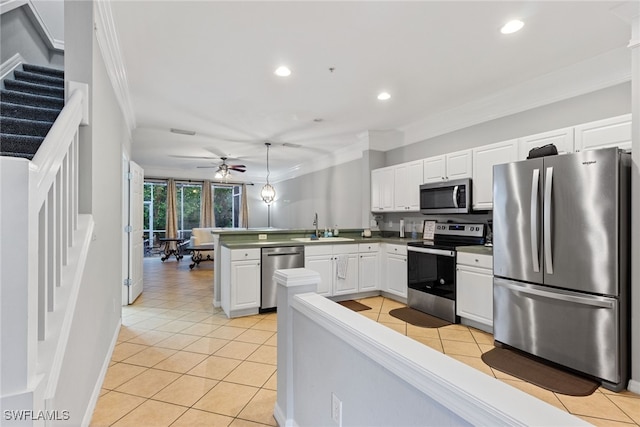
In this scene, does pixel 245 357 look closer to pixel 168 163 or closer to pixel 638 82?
pixel 638 82

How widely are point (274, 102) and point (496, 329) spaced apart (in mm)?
3528

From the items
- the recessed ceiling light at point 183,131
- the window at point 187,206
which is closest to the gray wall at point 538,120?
the recessed ceiling light at point 183,131

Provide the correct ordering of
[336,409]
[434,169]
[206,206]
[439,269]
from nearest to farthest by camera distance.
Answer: [336,409] → [439,269] → [434,169] → [206,206]

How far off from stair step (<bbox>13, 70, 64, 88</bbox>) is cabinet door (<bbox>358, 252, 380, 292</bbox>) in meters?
3.99

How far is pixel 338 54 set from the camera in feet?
9.11

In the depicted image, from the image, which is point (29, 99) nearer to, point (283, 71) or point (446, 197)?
point (283, 71)

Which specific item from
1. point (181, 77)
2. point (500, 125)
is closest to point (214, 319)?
point (181, 77)

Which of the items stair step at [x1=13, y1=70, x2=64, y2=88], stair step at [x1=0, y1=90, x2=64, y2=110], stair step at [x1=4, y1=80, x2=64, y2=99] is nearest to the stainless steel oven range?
stair step at [x1=0, y1=90, x2=64, y2=110]

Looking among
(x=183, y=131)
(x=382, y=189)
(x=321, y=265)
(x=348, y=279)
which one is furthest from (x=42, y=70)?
(x=382, y=189)

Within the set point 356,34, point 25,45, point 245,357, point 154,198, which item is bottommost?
point 245,357

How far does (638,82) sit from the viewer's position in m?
2.20

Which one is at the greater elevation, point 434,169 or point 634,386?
point 434,169

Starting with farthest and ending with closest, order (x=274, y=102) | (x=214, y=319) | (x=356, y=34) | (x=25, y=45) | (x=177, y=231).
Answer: (x=177, y=231), (x=274, y=102), (x=214, y=319), (x=25, y=45), (x=356, y=34)

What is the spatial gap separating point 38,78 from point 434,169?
4.43m
